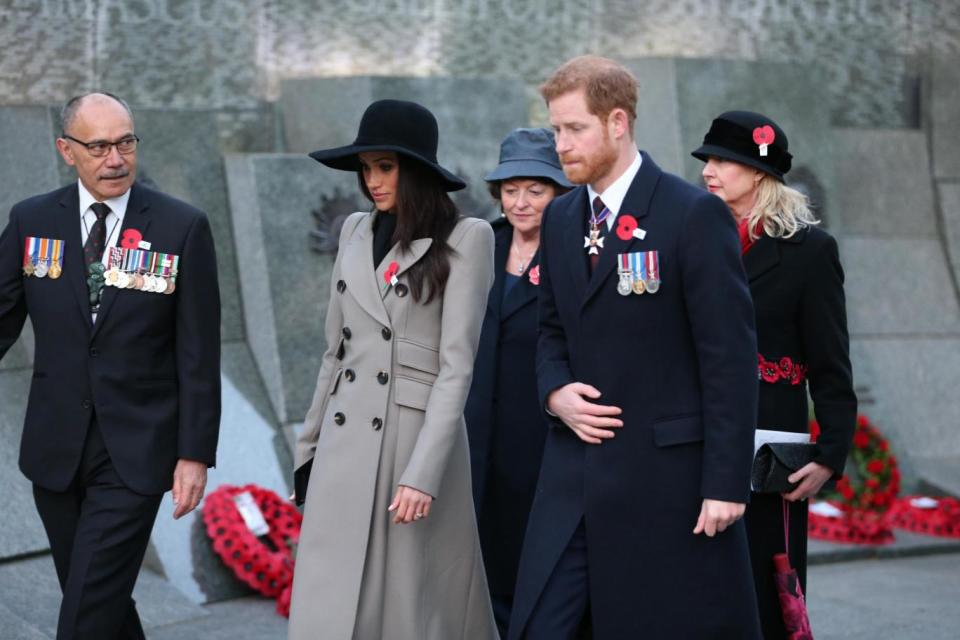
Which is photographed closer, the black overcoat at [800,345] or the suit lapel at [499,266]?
the black overcoat at [800,345]

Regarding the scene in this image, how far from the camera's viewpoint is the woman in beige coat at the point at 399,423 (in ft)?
13.9

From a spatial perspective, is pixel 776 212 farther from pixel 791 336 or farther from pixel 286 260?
pixel 286 260

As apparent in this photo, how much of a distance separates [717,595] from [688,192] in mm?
1055

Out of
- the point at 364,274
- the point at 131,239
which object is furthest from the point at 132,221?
the point at 364,274

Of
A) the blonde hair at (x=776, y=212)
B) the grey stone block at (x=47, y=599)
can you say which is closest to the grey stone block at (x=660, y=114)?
the grey stone block at (x=47, y=599)

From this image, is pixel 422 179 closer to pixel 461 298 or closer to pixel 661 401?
pixel 461 298

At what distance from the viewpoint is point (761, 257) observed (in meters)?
4.64

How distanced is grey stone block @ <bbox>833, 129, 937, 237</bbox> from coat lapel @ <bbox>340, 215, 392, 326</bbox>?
7148 mm

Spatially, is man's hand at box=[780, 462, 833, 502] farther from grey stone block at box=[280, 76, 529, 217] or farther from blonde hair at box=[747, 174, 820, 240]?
grey stone block at box=[280, 76, 529, 217]

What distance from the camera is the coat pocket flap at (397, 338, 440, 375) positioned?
431 cm

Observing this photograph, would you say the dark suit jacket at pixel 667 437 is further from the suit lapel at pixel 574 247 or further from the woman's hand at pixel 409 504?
the woman's hand at pixel 409 504

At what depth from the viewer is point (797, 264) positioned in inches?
182

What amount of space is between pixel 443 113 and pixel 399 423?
527 centimetres

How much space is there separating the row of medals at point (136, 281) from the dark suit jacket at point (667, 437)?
1.43m
